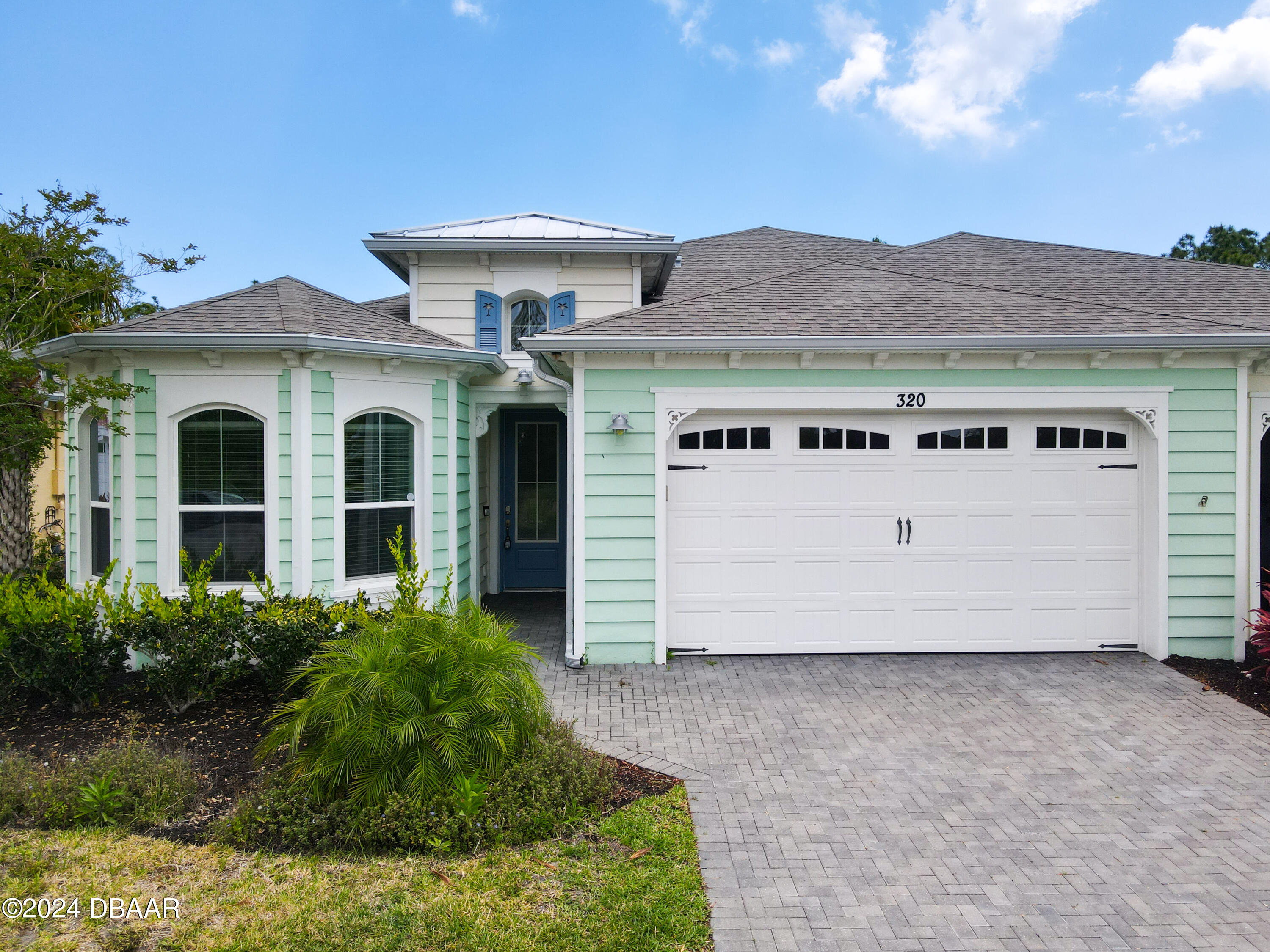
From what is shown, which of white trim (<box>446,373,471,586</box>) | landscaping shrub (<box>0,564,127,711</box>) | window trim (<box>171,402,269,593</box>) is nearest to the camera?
landscaping shrub (<box>0,564,127,711</box>)

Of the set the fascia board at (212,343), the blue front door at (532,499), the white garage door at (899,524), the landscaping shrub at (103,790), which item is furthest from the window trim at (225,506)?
the blue front door at (532,499)

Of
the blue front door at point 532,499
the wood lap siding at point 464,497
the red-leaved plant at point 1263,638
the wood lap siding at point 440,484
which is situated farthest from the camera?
the blue front door at point 532,499

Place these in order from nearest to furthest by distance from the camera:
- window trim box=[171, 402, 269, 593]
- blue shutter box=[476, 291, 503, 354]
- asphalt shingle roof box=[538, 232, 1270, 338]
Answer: window trim box=[171, 402, 269, 593] → asphalt shingle roof box=[538, 232, 1270, 338] → blue shutter box=[476, 291, 503, 354]

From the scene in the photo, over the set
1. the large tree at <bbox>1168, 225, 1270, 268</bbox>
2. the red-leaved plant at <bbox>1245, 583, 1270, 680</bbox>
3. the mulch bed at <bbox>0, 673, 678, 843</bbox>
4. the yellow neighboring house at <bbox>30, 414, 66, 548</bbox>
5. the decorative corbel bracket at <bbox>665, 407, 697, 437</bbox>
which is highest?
the large tree at <bbox>1168, 225, 1270, 268</bbox>

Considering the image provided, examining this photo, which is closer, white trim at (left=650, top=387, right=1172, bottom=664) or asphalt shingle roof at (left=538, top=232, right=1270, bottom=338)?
asphalt shingle roof at (left=538, top=232, right=1270, bottom=338)

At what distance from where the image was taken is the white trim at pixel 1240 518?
6590mm

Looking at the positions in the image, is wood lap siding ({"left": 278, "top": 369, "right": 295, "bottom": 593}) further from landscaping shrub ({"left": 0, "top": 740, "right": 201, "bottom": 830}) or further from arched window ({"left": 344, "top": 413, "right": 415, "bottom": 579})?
landscaping shrub ({"left": 0, "top": 740, "right": 201, "bottom": 830})

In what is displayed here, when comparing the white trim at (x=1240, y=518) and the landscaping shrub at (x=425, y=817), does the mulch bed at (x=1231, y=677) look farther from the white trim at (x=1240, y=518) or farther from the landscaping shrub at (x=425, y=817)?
the landscaping shrub at (x=425, y=817)

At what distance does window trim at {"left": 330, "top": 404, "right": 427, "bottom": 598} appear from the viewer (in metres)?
6.50

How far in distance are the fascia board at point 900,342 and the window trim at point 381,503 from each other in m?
1.67

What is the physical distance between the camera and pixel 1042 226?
1155 inches

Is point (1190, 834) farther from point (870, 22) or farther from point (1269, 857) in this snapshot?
point (870, 22)

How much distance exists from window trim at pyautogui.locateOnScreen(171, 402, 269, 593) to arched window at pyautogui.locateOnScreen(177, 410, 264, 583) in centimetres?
1

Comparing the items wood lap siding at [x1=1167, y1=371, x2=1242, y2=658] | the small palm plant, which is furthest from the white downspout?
wood lap siding at [x1=1167, y1=371, x2=1242, y2=658]
